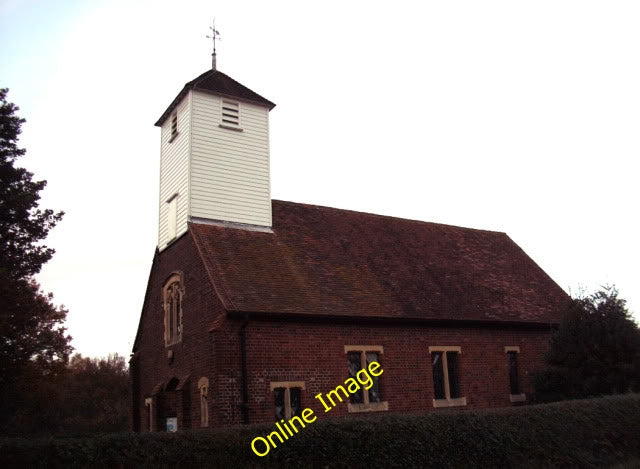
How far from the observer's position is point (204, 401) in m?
17.6

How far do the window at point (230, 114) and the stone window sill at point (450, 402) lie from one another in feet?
38.1

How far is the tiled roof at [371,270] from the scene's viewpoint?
753 inches

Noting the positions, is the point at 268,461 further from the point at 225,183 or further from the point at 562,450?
the point at 225,183

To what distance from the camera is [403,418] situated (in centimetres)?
1358

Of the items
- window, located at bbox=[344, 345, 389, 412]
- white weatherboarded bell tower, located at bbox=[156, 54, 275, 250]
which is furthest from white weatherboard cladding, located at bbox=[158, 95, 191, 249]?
window, located at bbox=[344, 345, 389, 412]

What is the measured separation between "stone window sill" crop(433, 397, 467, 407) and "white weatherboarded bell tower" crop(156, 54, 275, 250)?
26.9 ft

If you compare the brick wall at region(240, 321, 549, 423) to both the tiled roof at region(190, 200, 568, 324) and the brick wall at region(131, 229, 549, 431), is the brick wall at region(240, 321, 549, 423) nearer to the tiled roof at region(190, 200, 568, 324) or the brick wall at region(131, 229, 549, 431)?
the brick wall at region(131, 229, 549, 431)

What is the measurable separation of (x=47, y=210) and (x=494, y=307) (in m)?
17.5

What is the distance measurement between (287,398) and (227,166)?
8278mm

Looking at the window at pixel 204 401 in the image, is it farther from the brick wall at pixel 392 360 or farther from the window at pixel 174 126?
the window at pixel 174 126

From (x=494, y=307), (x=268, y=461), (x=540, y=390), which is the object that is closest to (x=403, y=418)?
(x=268, y=461)

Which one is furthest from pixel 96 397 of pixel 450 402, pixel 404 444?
pixel 404 444

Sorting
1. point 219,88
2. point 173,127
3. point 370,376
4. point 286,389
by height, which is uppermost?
point 219,88

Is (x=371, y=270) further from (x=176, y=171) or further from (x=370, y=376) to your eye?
(x=176, y=171)
